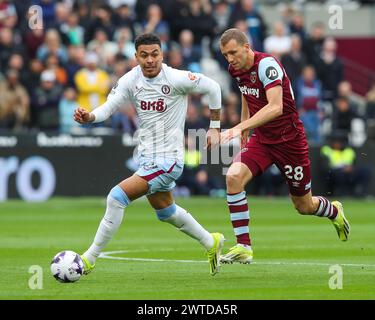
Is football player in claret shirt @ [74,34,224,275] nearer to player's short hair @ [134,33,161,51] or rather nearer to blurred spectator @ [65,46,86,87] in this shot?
player's short hair @ [134,33,161,51]

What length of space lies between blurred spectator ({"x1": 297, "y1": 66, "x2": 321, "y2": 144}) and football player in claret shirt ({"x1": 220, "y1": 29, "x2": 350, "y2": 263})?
13.7 meters

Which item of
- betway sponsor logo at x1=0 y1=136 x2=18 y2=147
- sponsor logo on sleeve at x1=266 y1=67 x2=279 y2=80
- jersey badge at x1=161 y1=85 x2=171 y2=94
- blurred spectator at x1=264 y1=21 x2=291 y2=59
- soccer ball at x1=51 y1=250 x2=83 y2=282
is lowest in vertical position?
soccer ball at x1=51 y1=250 x2=83 y2=282

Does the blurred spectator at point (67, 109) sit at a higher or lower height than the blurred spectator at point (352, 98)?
lower

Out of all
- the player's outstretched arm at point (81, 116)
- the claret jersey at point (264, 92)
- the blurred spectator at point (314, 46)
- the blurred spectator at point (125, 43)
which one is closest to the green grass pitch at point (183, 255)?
the claret jersey at point (264, 92)

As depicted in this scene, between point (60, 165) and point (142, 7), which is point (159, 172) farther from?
point (142, 7)

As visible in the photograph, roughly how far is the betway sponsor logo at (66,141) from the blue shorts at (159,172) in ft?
44.0

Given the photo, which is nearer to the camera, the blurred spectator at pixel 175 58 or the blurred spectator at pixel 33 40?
the blurred spectator at pixel 175 58

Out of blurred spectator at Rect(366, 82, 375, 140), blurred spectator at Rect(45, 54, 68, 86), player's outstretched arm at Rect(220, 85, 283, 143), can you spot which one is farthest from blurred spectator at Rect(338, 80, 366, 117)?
player's outstretched arm at Rect(220, 85, 283, 143)

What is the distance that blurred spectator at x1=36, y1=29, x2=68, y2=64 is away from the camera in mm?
25984

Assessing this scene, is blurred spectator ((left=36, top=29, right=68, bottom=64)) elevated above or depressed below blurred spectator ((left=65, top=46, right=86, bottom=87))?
above

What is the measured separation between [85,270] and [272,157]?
8.75 ft

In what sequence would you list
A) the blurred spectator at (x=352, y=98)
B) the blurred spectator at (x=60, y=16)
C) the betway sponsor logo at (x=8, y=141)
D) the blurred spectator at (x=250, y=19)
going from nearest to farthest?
the betway sponsor logo at (x=8, y=141) → the blurred spectator at (x=60, y=16) → the blurred spectator at (x=352, y=98) → the blurred spectator at (x=250, y=19)

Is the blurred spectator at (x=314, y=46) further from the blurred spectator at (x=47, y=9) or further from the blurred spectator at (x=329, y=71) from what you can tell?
the blurred spectator at (x=47, y=9)

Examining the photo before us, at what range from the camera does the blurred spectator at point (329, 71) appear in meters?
28.4
